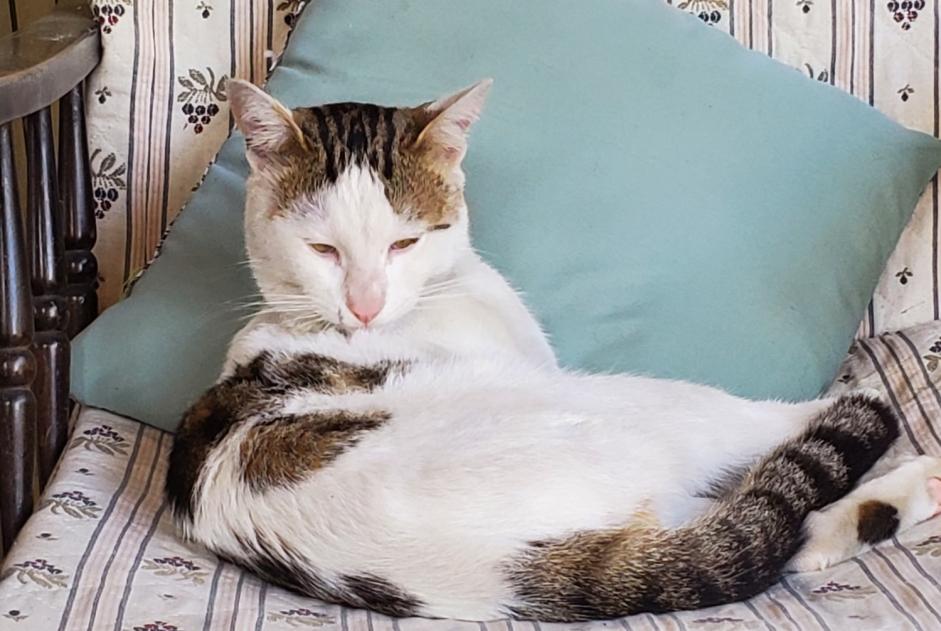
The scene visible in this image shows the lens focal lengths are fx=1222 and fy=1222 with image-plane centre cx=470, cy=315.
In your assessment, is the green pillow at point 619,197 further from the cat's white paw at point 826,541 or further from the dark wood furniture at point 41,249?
the cat's white paw at point 826,541

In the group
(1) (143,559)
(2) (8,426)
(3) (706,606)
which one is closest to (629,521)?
(3) (706,606)

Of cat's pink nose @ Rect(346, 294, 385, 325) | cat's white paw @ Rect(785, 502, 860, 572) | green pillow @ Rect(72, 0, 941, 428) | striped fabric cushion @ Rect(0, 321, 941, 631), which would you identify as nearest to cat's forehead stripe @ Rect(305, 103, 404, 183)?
cat's pink nose @ Rect(346, 294, 385, 325)

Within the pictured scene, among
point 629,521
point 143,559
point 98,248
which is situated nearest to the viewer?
point 629,521

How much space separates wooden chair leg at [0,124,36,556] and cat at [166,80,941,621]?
0.21 m

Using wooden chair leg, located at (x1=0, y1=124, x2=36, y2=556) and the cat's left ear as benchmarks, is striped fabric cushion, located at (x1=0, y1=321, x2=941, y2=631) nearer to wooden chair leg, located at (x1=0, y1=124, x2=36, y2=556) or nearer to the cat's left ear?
wooden chair leg, located at (x1=0, y1=124, x2=36, y2=556)

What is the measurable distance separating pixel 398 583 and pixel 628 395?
11.7 inches

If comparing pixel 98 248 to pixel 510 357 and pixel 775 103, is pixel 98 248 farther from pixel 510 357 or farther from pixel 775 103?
pixel 775 103

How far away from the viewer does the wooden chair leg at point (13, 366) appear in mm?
1163

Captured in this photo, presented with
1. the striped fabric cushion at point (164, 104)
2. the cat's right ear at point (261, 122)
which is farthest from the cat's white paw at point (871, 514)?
the striped fabric cushion at point (164, 104)

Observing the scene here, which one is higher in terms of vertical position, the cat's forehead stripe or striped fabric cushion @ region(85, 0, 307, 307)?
the cat's forehead stripe

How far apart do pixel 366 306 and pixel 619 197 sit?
38cm

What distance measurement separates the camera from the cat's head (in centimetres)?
109

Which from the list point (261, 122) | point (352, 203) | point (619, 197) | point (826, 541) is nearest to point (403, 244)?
point (352, 203)

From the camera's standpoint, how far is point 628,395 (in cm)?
109
